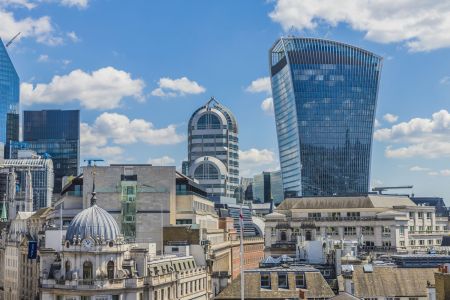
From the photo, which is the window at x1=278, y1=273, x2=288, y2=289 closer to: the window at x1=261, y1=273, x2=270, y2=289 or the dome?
the window at x1=261, y1=273, x2=270, y2=289

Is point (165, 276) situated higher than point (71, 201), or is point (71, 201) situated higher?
point (71, 201)

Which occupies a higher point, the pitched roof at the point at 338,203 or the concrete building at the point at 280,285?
the pitched roof at the point at 338,203

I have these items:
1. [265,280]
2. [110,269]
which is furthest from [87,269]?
[265,280]

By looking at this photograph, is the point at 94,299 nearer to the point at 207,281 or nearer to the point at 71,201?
the point at 207,281

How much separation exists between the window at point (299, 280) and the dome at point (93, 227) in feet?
106

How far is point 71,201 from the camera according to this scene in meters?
152

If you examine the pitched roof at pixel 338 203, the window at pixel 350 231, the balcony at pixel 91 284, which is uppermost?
the pitched roof at pixel 338 203

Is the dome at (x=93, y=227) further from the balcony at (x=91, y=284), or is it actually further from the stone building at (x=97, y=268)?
the balcony at (x=91, y=284)

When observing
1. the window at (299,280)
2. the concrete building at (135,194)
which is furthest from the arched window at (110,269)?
the concrete building at (135,194)

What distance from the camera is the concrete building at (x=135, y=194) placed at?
475 ft

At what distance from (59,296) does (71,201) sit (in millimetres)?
62172

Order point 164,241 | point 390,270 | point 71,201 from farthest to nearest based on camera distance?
1. point 71,201
2. point 164,241
3. point 390,270

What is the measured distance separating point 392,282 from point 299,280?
10.4 m

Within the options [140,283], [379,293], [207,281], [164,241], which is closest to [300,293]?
[379,293]
